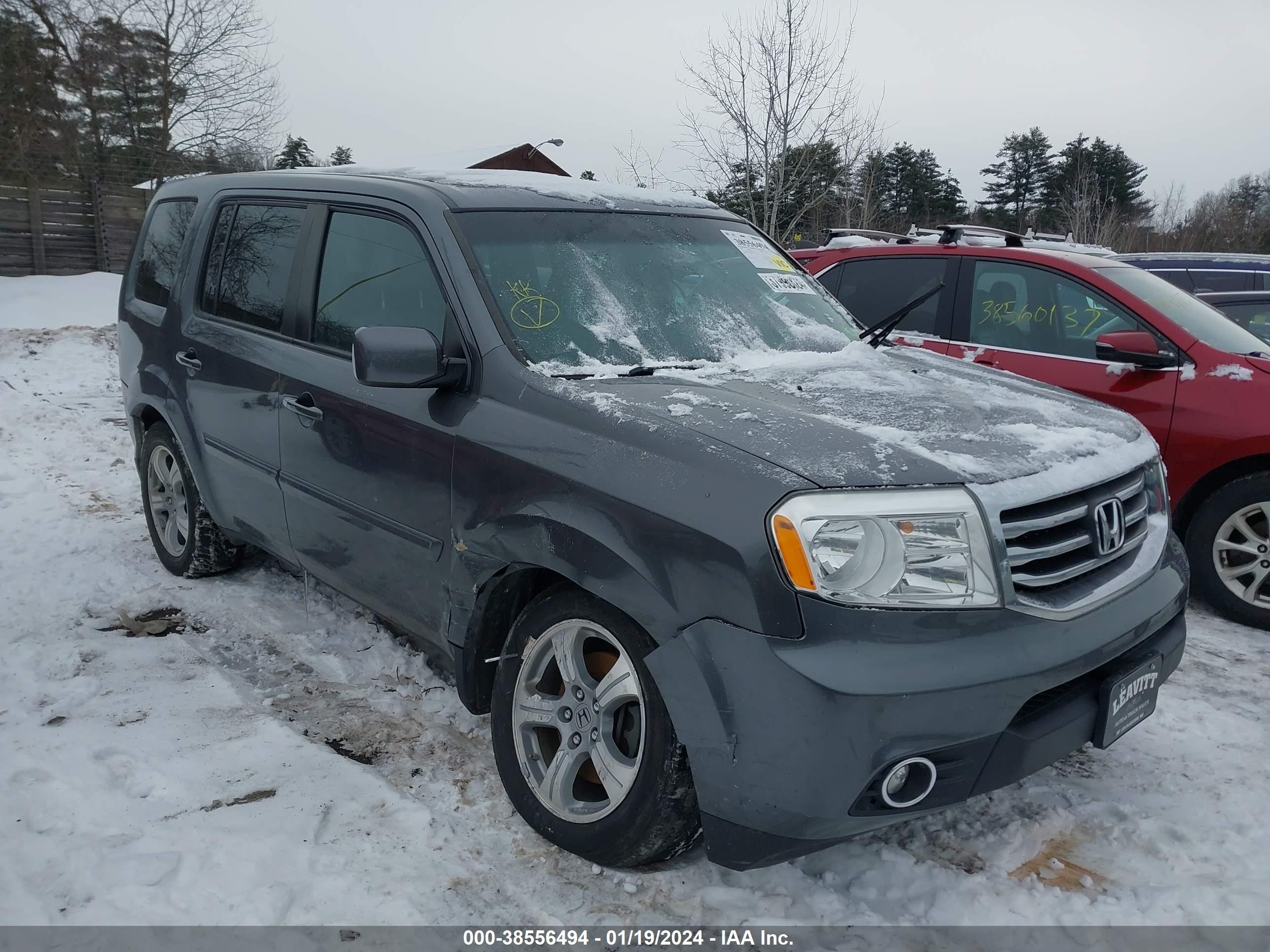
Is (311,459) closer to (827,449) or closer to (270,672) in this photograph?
(270,672)

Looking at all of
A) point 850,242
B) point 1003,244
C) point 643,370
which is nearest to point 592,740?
point 643,370

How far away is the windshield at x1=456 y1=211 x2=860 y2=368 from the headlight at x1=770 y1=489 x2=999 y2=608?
3.29ft

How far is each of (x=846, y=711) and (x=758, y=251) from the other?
233 centimetres

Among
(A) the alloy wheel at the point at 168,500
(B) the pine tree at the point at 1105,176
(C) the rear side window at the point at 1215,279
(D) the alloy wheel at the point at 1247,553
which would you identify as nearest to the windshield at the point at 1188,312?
(D) the alloy wheel at the point at 1247,553

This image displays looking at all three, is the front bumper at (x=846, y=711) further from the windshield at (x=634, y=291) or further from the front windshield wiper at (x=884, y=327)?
the front windshield wiper at (x=884, y=327)

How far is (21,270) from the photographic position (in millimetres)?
19047

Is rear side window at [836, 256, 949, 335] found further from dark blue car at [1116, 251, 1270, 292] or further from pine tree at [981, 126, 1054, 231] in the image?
pine tree at [981, 126, 1054, 231]

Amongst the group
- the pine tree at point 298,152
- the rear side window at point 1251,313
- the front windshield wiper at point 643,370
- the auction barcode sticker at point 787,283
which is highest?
the pine tree at point 298,152

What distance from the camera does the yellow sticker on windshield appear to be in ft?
9.48

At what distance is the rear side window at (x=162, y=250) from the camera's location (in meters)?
4.57

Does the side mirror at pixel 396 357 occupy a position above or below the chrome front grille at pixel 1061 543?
above

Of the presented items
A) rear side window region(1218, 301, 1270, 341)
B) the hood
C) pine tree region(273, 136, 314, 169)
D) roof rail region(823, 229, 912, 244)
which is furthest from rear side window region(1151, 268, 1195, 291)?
pine tree region(273, 136, 314, 169)

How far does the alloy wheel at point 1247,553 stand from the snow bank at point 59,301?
14552 millimetres

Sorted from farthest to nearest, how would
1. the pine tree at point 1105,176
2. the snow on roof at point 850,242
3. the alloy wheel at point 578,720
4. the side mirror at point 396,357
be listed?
the pine tree at point 1105,176 < the snow on roof at point 850,242 < the side mirror at point 396,357 < the alloy wheel at point 578,720
